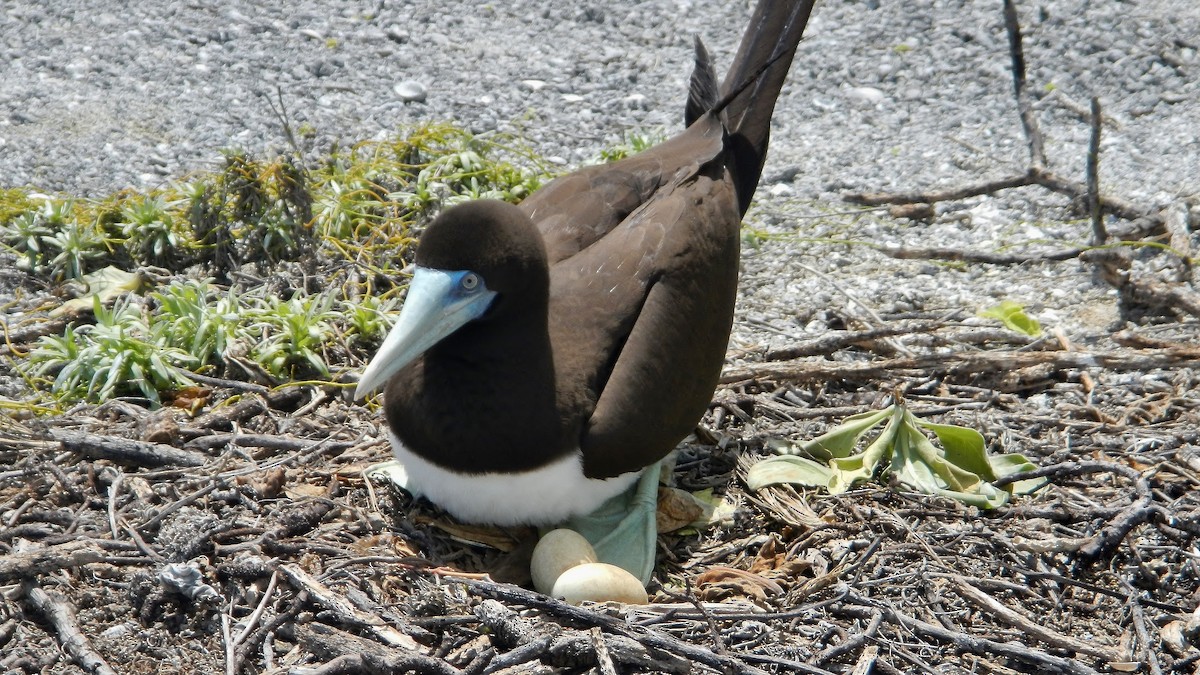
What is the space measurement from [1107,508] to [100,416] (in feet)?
12.6

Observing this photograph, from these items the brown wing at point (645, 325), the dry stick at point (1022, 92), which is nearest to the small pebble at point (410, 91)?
the brown wing at point (645, 325)

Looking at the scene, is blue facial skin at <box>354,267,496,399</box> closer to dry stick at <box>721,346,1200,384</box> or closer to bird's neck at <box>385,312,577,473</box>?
bird's neck at <box>385,312,577,473</box>

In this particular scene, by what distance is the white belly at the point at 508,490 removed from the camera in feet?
14.1

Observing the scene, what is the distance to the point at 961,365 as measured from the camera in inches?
213

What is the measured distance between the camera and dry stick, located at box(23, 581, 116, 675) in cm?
361

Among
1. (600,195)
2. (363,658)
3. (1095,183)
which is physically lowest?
(363,658)

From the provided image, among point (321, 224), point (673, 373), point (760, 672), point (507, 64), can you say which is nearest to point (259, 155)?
Result: point (321, 224)

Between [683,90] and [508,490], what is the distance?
4251mm

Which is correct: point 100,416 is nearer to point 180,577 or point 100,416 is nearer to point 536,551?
point 180,577

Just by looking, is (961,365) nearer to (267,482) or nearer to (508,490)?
(508,490)

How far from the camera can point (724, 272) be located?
4.88 m

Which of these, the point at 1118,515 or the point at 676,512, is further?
the point at 676,512

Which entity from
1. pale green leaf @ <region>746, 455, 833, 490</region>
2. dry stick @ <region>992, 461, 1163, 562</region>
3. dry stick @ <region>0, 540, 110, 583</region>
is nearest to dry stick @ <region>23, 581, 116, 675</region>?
dry stick @ <region>0, 540, 110, 583</region>

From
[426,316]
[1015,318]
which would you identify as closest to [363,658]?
[426,316]
